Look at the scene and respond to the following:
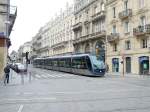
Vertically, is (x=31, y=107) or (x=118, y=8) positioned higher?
(x=118, y=8)

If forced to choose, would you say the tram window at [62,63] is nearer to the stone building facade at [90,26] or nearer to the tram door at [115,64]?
the stone building facade at [90,26]

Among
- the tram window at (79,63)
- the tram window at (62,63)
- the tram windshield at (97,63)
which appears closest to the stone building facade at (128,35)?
the tram window at (79,63)

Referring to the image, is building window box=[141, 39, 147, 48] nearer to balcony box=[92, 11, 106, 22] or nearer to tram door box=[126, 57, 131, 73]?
tram door box=[126, 57, 131, 73]

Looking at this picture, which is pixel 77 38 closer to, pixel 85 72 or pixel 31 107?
pixel 85 72

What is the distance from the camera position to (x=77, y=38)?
72.8 metres

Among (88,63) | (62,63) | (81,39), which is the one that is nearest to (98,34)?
(81,39)

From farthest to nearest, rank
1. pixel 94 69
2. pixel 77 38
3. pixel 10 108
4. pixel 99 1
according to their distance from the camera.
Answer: pixel 77 38 → pixel 99 1 → pixel 94 69 → pixel 10 108

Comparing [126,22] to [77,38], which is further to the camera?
[77,38]

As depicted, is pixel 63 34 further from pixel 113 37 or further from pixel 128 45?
pixel 128 45

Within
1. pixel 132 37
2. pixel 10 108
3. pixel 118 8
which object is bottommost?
pixel 10 108

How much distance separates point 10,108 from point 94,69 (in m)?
25.7

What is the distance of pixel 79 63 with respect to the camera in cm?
4122

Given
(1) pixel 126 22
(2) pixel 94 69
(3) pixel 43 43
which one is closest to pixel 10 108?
(2) pixel 94 69

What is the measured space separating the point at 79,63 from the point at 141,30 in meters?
9.69
